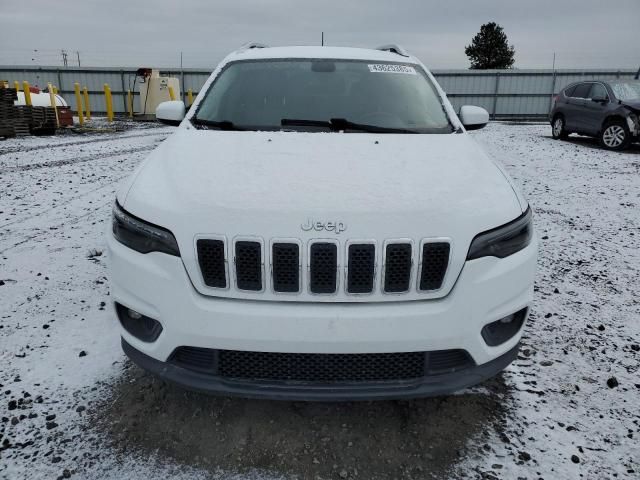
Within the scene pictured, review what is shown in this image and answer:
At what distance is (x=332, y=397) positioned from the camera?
1824 millimetres

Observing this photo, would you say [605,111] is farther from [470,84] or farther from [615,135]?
[470,84]

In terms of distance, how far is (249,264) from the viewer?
70.7 inches

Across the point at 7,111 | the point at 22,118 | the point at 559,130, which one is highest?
the point at 7,111

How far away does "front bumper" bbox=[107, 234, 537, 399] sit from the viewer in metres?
1.77

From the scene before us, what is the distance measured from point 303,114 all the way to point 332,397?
1.77 m

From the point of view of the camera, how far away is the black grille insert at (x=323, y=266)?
69.8 inches

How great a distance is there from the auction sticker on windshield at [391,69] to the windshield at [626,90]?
398 inches

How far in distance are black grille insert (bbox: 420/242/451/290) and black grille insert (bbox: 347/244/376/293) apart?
0.20 metres

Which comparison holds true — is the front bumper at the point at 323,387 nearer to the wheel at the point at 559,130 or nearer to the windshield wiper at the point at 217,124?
the windshield wiper at the point at 217,124

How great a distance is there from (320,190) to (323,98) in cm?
130

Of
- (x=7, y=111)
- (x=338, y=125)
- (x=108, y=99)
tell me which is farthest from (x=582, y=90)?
(x=108, y=99)

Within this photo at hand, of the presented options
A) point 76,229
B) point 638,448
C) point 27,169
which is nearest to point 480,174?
point 638,448

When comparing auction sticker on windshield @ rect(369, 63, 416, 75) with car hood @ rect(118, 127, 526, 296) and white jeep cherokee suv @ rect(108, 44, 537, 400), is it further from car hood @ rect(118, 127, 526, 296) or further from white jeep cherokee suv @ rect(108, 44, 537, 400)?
white jeep cherokee suv @ rect(108, 44, 537, 400)

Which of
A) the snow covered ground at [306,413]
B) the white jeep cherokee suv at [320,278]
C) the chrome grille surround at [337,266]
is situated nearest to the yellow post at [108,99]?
the snow covered ground at [306,413]
